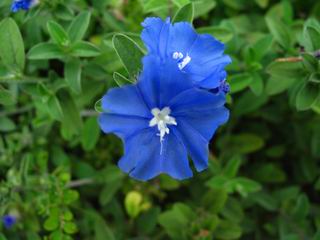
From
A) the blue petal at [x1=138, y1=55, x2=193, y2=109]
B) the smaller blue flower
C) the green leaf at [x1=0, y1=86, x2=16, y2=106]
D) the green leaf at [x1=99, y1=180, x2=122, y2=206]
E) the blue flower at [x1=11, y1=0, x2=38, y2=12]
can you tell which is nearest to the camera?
the blue petal at [x1=138, y1=55, x2=193, y2=109]

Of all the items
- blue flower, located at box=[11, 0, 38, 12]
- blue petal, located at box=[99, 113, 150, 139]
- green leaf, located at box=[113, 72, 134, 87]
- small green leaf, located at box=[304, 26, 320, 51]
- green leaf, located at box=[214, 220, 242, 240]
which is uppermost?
blue flower, located at box=[11, 0, 38, 12]

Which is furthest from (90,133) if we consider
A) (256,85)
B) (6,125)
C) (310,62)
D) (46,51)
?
(310,62)

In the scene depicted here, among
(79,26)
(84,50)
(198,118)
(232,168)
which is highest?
(79,26)

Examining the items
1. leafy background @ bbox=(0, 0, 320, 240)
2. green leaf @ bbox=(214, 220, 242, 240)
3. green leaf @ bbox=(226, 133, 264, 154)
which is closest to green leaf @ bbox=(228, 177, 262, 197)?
leafy background @ bbox=(0, 0, 320, 240)

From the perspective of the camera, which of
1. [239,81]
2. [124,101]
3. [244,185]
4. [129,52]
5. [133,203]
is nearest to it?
[124,101]

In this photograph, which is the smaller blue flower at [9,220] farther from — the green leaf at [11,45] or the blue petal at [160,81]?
the blue petal at [160,81]

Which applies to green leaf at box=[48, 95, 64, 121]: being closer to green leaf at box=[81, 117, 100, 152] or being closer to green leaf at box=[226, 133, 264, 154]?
green leaf at box=[81, 117, 100, 152]

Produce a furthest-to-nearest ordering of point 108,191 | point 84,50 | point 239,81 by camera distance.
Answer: point 108,191
point 239,81
point 84,50

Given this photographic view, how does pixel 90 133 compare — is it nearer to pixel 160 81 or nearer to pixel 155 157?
pixel 155 157
